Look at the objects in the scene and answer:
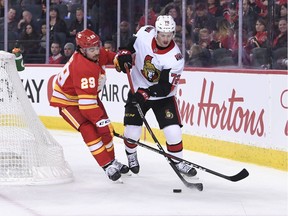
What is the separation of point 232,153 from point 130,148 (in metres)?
1.23

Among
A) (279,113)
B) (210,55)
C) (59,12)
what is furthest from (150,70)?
(59,12)

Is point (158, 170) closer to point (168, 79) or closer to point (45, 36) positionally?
point (168, 79)

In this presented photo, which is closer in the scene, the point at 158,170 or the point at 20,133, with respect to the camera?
the point at 20,133

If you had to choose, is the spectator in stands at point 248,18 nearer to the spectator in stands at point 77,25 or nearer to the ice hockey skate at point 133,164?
the ice hockey skate at point 133,164

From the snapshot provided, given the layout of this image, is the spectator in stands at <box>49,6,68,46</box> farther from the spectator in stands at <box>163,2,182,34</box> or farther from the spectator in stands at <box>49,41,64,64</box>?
the spectator in stands at <box>163,2,182,34</box>

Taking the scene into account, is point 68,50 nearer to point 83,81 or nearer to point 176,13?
point 176,13

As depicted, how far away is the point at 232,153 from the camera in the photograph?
7562 millimetres

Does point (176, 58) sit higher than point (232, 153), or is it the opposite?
point (176, 58)

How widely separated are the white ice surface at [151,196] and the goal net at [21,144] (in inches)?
4.3

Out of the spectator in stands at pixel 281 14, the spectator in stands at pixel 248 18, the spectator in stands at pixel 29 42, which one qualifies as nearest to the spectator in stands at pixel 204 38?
the spectator in stands at pixel 248 18

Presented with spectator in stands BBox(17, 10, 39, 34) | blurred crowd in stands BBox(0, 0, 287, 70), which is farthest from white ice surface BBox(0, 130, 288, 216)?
spectator in stands BBox(17, 10, 39, 34)

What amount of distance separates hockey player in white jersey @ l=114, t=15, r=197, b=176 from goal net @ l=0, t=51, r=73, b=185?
0.60 metres

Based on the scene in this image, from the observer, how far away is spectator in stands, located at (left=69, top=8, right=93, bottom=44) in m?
11.0

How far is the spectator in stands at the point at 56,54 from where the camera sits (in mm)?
11085
